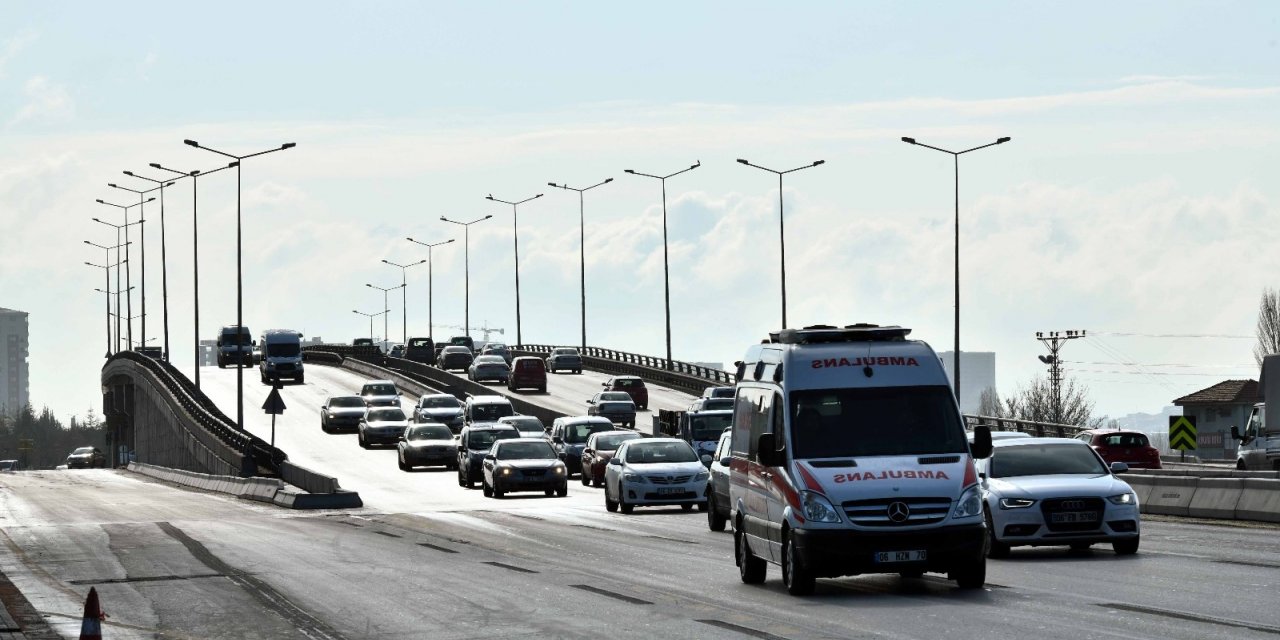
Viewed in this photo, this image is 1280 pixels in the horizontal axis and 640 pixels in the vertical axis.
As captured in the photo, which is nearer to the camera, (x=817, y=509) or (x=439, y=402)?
(x=817, y=509)

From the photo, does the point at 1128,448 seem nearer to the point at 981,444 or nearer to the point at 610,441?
the point at 610,441

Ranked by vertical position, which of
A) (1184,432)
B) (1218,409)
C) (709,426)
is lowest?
(1218,409)

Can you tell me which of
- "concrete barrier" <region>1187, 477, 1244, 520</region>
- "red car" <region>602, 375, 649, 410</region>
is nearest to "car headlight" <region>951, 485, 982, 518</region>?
"concrete barrier" <region>1187, 477, 1244, 520</region>

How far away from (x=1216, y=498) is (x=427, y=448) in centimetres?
3081

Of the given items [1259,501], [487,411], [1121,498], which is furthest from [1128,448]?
[487,411]

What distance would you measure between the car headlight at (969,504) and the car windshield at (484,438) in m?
33.4

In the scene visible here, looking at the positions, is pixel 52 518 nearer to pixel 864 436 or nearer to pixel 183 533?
pixel 183 533

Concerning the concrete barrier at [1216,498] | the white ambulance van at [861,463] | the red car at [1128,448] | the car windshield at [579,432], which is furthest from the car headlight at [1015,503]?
the car windshield at [579,432]

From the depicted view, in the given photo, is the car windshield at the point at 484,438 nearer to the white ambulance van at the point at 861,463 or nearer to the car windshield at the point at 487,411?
the car windshield at the point at 487,411

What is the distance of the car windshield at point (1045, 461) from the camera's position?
2353 centimetres

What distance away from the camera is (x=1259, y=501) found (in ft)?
96.8

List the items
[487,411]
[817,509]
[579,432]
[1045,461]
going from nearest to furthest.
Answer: [817,509] → [1045,461] → [579,432] → [487,411]

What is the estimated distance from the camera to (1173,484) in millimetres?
32594

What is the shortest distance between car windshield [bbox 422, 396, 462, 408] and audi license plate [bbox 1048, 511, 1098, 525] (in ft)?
176
